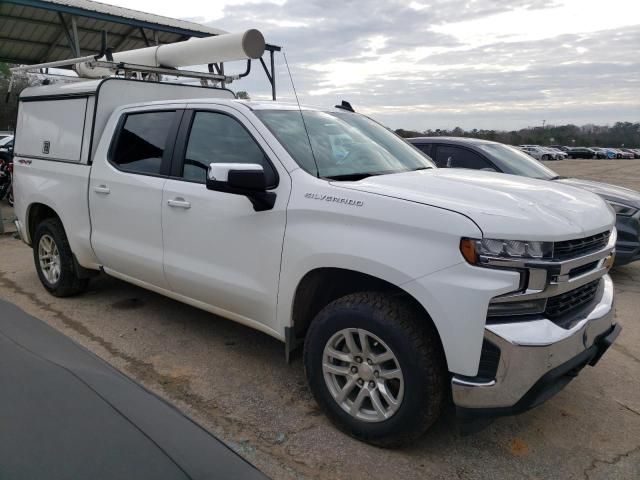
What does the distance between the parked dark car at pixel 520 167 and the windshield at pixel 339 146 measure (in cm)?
282

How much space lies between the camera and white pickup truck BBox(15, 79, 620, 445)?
2463mm

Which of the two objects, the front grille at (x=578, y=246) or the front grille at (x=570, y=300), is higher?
the front grille at (x=578, y=246)

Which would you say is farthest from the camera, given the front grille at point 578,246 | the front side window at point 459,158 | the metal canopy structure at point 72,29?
the metal canopy structure at point 72,29

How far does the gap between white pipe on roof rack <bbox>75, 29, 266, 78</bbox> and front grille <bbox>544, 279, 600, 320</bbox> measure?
11.6ft

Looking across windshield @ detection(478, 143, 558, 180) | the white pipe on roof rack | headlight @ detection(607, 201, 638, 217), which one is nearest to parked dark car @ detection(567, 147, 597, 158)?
windshield @ detection(478, 143, 558, 180)

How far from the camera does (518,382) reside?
245cm

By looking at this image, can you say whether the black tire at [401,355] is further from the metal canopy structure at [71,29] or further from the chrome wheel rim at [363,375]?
the metal canopy structure at [71,29]

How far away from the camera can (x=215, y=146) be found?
12.2 feet

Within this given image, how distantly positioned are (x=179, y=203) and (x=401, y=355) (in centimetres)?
195

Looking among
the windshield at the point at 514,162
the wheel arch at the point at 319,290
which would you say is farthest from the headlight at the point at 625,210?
the wheel arch at the point at 319,290

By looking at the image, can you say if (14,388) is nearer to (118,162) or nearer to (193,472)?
(193,472)

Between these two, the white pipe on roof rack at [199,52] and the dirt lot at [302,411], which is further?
the white pipe on roof rack at [199,52]

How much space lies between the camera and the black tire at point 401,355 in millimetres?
2605

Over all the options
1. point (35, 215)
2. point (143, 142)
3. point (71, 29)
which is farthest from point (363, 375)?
point (71, 29)
